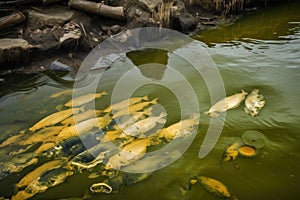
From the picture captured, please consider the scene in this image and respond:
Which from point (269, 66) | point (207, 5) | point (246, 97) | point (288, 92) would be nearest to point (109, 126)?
point (246, 97)

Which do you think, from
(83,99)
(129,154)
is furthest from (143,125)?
(83,99)

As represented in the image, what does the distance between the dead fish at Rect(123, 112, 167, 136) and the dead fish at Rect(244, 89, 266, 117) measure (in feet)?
3.34

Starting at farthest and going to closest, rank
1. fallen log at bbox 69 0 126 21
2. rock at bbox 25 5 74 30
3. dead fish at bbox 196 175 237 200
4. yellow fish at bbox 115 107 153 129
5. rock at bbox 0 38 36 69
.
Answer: fallen log at bbox 69 0 126 21, rock at bbox 25 5 74 30, rock at bbox 0 38 36 69, yellow fish at bbox 115 107 153 129, dead fish at bbox 196 175 237 200

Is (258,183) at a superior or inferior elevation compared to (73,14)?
inferior

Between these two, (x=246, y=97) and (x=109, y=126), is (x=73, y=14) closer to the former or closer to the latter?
(x=109, y=126)

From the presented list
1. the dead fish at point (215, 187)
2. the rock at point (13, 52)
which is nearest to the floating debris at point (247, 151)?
the dead fish at point (215, 187)

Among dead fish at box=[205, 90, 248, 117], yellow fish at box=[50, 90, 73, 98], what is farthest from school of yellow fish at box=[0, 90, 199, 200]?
yellow fish at box=[50, 90, 73, 98]

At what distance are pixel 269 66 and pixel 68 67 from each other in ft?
10.8

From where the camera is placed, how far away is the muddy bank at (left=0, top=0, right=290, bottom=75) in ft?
14.2

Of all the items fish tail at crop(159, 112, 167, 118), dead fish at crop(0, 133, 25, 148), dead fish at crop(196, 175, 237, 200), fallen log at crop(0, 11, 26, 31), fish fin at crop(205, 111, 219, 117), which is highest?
fallen log at crop(0, 11, 26, 31)

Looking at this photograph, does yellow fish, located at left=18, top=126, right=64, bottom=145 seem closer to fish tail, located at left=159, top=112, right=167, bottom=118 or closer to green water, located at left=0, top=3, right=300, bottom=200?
green water, located at left=0, top=3, right=300, bottom=200

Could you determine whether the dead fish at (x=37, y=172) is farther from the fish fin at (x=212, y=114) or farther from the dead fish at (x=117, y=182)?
the fish fin at (x=212, y=114)

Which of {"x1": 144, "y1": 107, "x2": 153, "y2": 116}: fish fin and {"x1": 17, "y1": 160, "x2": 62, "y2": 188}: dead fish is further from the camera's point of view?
{"x1": 144, "y1": 107, "x2": 153, "y2": 116}: fish fin

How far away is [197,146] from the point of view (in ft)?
8.14
